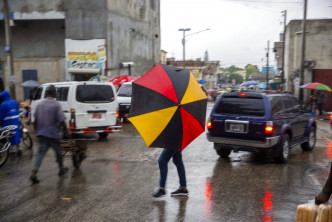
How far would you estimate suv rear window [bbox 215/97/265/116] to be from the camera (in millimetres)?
8219

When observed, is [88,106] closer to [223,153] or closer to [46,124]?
[46,124]

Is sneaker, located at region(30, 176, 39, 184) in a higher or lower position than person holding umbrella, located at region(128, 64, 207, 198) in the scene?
lower

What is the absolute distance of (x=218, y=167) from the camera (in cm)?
830

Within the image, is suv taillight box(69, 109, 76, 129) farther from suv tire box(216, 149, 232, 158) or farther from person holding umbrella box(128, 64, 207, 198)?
person holding umbrella box(128, 64, 207, 198)

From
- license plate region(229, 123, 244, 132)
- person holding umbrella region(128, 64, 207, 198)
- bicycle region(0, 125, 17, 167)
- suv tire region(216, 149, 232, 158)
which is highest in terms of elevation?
person holding umbrella region(128, 64, 207, 198)

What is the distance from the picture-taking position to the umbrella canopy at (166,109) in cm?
528

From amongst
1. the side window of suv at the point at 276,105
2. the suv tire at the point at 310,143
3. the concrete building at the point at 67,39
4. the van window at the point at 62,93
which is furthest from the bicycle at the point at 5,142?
the concrete building at the point at 67,39

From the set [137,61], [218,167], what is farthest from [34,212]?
[137,61]

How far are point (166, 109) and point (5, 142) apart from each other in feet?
16.4

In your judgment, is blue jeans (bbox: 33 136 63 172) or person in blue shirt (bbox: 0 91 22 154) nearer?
blue jeans (bbox: 33 136 63 172)

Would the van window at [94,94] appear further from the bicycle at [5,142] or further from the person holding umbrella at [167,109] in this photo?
the person holding umbrella at [167,109]

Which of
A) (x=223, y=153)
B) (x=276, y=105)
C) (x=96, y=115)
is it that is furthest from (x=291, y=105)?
(x=96, y=115)

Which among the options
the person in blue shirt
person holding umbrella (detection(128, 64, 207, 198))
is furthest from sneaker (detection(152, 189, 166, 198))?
the person in blue shirt

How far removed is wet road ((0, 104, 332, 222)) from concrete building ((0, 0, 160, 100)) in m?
16.7
